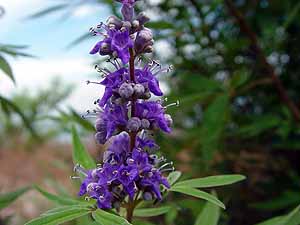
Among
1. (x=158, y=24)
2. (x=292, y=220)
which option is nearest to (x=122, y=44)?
(x=292, y=220)

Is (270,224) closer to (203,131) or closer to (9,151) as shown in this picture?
(203,131)

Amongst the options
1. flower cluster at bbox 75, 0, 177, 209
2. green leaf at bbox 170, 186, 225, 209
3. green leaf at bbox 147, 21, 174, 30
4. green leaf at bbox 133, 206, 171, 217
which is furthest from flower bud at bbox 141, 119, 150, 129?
green leaf at bbox 147, 21, 174, 30

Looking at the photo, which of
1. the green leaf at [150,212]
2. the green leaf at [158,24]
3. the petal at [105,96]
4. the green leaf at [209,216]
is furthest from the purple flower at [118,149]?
the green leaf at [158,24]

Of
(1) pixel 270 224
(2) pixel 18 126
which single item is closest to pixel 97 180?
(1) pixel 270 224

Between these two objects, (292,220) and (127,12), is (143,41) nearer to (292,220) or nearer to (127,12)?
(127,12)

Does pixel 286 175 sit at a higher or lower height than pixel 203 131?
lower
